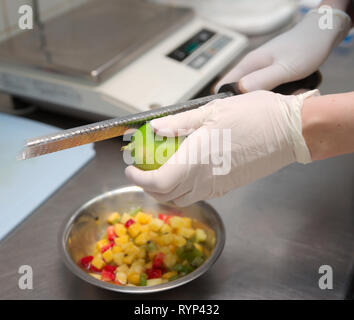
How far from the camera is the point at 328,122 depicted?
2.61 feet

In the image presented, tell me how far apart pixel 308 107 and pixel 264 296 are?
0.37 meters

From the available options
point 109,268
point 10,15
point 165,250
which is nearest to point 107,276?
point 109,268

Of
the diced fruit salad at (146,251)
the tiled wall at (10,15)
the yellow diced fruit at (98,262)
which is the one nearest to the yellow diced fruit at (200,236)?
the diced fruit salad at (146,251)

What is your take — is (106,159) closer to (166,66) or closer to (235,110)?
(166,66)

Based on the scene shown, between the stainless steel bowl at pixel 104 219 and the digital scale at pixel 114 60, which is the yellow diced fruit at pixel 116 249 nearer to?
the stainless steel bowl at pixel 104 219

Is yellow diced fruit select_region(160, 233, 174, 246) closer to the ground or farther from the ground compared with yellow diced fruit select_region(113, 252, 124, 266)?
A: farther from the ground

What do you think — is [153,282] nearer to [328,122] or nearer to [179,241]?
[179,241]

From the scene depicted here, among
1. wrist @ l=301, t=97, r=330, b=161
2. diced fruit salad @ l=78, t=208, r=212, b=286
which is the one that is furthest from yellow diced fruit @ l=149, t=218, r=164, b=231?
wrist @ l=301, t=97, r=330, b=161

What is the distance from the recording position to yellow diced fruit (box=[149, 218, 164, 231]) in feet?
3.32

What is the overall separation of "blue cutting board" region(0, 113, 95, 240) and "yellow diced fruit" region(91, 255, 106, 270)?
0.23 meters

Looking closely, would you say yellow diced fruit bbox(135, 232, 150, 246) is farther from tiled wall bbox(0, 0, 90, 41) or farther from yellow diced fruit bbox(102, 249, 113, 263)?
tiled wall bbox(0, 0, 90, 41)

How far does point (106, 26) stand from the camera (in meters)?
1.55

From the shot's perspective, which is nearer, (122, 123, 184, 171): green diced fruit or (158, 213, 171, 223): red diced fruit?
(122, 123, 184, 171): green diced fruit

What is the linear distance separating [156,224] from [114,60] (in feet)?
1.74
